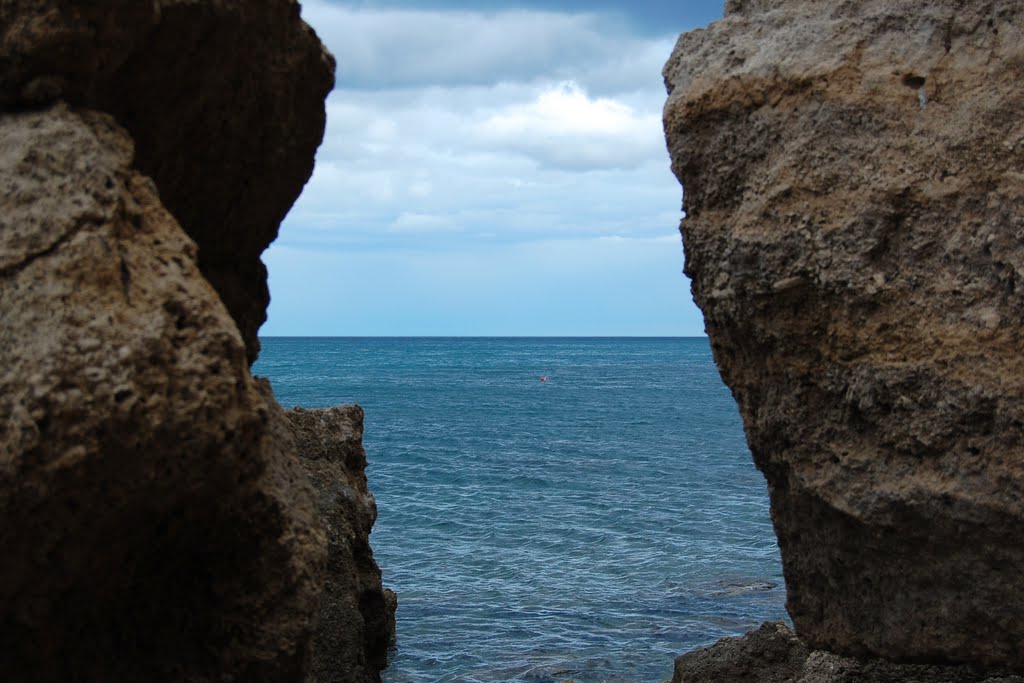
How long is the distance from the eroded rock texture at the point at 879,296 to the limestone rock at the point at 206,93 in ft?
7.49

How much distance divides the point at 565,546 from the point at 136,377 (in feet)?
53.1

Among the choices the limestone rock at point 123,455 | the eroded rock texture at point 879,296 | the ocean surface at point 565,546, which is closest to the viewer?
the limestone rock at point 123,455

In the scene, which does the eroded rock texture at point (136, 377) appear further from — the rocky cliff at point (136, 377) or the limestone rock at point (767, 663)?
the limestone rock at point (767, 663)

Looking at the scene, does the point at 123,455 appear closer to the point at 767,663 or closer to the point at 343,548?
the point at 343,548

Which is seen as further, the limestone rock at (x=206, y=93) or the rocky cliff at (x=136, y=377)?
the limestone rock at (x=206, y=93)

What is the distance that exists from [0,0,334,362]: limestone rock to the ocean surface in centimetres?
765

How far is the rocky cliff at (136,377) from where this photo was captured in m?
3.37

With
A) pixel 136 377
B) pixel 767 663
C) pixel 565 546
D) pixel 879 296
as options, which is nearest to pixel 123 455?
pixel 136 377

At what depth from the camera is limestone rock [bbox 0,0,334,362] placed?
384 cm

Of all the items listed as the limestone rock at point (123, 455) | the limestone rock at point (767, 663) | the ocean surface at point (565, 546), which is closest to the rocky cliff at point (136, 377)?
the limestone rock at point (123, 455)

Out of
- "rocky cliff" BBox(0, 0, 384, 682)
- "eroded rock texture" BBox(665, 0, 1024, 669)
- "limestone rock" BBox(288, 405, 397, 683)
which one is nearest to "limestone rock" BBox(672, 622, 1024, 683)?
"eroded rock texture" BBox(665, 0, 1024, 669)

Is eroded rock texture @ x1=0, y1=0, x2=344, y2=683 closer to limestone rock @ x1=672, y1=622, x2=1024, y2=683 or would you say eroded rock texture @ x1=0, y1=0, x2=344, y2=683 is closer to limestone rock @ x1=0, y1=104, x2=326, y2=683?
limestone rock @ x1=0, y1=104, x2=326, y2=683

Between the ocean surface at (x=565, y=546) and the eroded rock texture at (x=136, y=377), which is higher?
the eroded rock texture at (x=136, y=377)

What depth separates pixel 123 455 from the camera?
3395 millimetres
